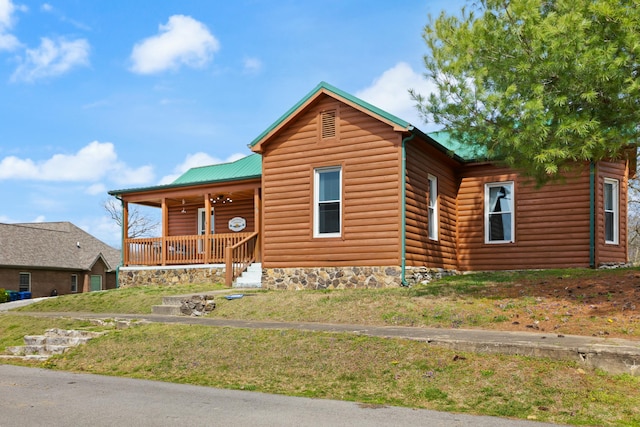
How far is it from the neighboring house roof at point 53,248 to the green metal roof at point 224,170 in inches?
672

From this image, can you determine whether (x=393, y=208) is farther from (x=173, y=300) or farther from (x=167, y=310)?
(x=167, y=310)

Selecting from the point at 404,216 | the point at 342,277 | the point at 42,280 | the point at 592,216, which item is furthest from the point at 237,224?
the point at 42,280

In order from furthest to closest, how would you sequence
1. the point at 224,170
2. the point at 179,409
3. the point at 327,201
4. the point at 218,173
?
the point at 224,170 < the point at 218,173 < the point at 327,201 < the point at 179,409

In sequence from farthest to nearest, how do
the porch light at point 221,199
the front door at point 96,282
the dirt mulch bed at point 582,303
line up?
the front door at point 96,282
the porch light at point 221,199
the dirt mulch bed at point 582,303

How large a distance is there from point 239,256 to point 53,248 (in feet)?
88.5

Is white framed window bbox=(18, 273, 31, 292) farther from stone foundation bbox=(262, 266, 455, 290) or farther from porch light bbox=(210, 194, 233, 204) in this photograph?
stone foundation bbox=(262, 266, 455, 290)

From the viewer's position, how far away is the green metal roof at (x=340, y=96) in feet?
50.0

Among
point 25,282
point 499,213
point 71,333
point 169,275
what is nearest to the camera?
point 71,333

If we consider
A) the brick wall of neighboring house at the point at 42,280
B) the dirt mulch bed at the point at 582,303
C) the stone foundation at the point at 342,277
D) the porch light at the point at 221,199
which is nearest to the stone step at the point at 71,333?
the stone foundation at the point at 342,277

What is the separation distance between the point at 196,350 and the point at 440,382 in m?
4.38

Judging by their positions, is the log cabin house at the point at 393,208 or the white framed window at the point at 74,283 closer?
the log cabin house at the point at 393,208

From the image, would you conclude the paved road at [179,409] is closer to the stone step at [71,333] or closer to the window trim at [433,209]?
the stone step at [71,333]

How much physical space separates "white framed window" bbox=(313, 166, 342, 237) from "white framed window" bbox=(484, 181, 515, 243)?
5.20 m

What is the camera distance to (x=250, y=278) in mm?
18953
